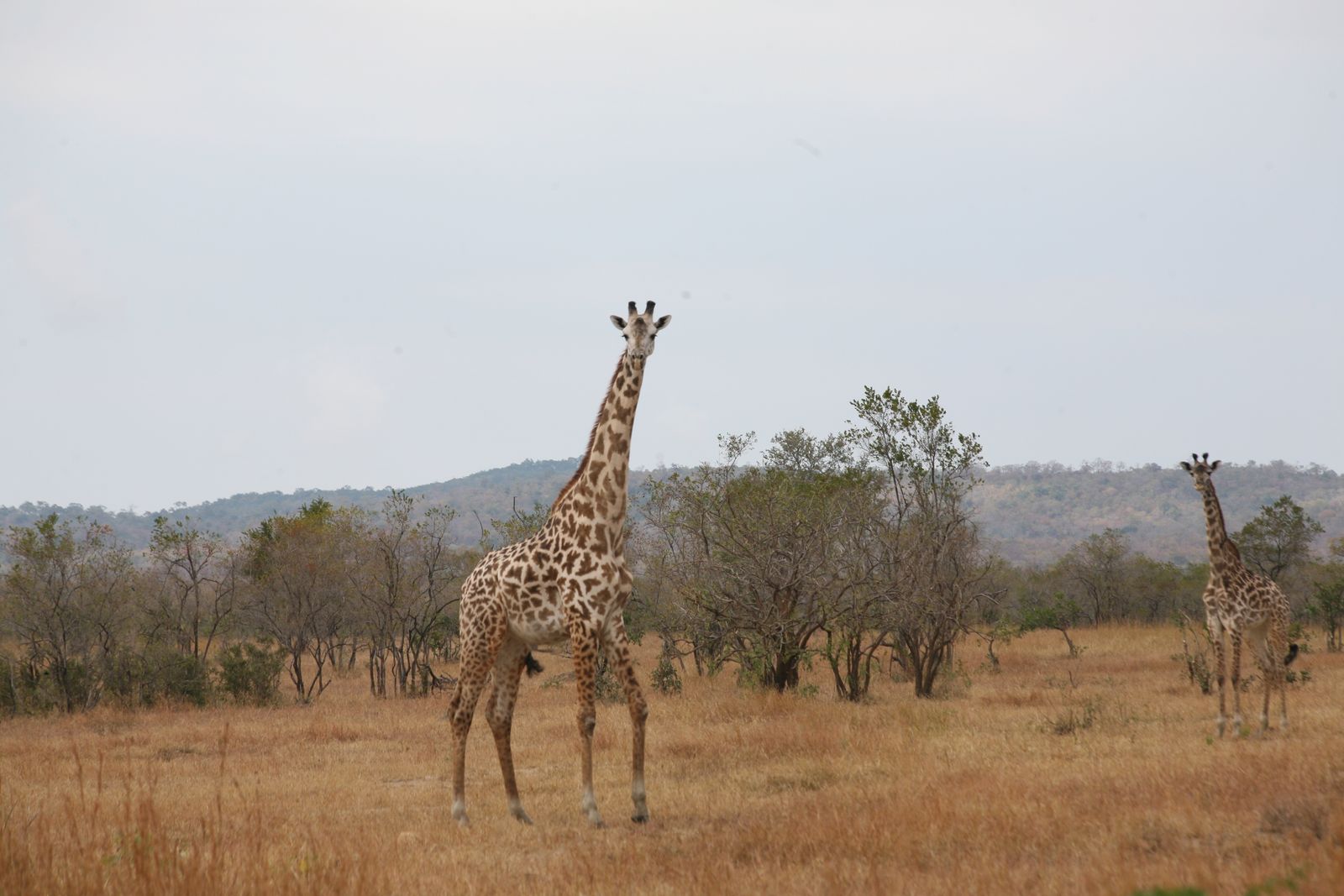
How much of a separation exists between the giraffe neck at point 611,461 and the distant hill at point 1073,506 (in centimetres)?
8919

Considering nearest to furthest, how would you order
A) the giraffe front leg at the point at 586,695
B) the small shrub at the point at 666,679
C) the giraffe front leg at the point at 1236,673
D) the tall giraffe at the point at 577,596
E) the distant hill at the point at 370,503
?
the giraffe front leg at the point at 586,695 < the tall giraffe at the point at 577,596 < the giraffe front leg at the point at 1236,673 < the small shrub at the point at 666,679 < the distant hill at the point at 370,503

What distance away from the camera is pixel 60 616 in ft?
74.0

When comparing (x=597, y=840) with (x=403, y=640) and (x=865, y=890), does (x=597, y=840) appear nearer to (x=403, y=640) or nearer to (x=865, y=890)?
(x=865, y=890)

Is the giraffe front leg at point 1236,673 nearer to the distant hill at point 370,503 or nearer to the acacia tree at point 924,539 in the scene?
the acacia tree at point 924,539

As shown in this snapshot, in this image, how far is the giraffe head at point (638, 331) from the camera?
412 inches

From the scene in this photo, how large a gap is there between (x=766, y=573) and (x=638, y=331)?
312 inches

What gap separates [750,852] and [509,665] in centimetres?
410

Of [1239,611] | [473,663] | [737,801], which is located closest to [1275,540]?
[1239,611]

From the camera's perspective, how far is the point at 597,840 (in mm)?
9062

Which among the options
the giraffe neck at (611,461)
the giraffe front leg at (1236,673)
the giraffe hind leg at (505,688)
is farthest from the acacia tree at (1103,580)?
the giraffe neck at (611,461)

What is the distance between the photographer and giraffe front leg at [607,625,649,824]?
970cm

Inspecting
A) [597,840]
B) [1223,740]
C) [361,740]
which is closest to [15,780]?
[361,740]

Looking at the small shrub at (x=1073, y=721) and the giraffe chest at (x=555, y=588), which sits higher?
the giraffe chest at (x=555, y=588)

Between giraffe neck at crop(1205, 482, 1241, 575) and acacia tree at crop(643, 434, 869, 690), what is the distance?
503cm
